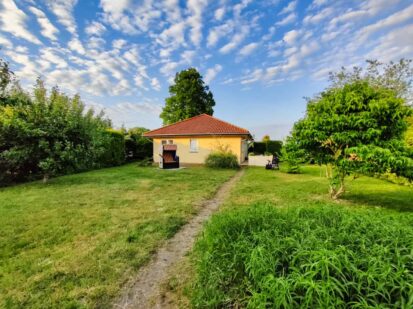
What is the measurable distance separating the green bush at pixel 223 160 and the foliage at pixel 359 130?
945 cm

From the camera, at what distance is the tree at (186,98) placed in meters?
31.6

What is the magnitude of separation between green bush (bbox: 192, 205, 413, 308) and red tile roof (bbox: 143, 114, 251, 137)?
14731mm

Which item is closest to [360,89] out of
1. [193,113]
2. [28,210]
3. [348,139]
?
[348,139]

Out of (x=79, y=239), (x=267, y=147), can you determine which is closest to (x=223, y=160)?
(x=267, y=147)

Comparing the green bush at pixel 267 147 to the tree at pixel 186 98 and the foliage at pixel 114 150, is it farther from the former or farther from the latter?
the foliage at pixel 114 150

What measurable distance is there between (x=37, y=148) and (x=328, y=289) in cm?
1137

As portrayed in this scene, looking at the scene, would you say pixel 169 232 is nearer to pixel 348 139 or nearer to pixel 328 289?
pixel 328 289

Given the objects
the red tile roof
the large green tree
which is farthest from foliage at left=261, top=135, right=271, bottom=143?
the large green tree

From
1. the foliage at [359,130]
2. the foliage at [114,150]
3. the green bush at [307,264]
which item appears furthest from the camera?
the foliage at [114,150]

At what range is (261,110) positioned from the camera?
795 inches

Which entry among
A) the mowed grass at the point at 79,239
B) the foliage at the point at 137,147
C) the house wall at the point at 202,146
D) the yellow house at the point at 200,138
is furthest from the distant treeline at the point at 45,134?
the foliage at the point at 137,147

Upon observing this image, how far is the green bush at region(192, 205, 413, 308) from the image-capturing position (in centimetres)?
136

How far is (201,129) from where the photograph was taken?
1880cm

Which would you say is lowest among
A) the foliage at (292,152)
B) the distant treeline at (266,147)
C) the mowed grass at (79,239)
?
the mowed grass at (79,239)
